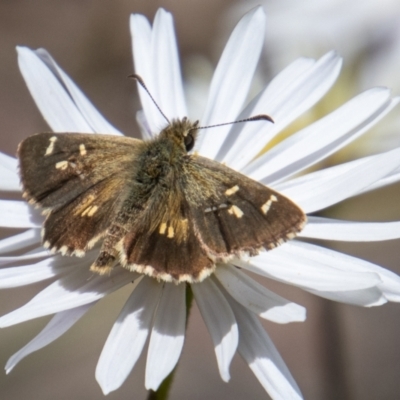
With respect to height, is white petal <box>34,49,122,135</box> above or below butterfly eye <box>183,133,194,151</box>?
above

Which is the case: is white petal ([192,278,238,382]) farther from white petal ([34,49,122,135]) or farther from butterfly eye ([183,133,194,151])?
white petal ([34,49,122,135])

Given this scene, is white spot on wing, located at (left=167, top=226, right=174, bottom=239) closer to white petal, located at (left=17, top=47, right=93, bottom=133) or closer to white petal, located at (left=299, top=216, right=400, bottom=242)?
white petal, located at (left=299, top=216, right=400, bottom=242)

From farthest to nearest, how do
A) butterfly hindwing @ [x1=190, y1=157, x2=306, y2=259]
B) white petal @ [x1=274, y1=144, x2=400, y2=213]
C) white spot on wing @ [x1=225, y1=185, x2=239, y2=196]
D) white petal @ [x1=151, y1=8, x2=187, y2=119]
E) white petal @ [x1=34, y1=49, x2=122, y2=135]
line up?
1. white petal @ [x1=151, y1=8, x2=187, y2=119]
2. white petal @ [x1=34, y1=49, x2=122, y2=135]
3. white petal @ [x1=274, y1=144, x2=400, y2=213]
4. white spot on wing @ [x1=225, y1=185, x2=239, y2=196]
5. butterfly hindwing @ [x1=190, y1=157, x2=306, y2=259]

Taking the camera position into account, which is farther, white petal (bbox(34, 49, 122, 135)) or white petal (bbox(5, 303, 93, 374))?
white petal (bbox(34, 49, 122, 135))

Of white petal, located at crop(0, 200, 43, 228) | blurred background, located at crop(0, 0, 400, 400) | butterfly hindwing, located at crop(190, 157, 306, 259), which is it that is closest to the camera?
butterfly hindwing, located at crop(190, 157, 306, 259)

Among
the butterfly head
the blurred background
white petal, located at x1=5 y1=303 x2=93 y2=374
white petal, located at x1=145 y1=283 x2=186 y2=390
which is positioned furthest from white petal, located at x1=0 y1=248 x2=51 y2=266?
the blurred background

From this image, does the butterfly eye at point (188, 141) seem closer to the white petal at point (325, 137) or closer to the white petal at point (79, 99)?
the white petal at point (325, 137)

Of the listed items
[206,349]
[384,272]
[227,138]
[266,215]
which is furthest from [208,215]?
[206,349]

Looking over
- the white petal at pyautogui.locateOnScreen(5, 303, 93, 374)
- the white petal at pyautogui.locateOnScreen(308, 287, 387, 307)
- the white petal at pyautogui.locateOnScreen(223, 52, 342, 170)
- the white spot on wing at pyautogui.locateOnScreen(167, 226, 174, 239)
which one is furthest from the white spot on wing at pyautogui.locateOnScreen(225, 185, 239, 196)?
the white petal at pyautogui.locateOnScreen(223, 52, 342, 170)
